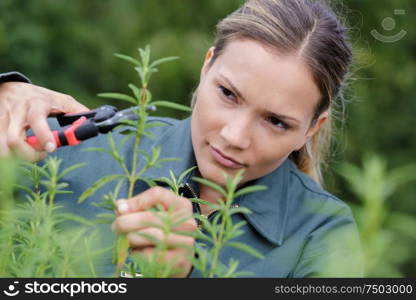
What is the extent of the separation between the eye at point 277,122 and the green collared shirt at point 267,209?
0.96 feet

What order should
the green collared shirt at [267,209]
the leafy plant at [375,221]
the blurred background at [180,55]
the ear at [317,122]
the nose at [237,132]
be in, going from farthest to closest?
the blurred background at [180,55] → the ear at [317,122] → the green collared shirt at [267,209] → the nose at [237,132] → the leafy plant at [375,221]

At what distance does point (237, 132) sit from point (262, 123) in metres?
0.13

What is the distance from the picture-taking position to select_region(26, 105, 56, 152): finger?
180 cm

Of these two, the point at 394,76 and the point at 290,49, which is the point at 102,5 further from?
the point at 290,49

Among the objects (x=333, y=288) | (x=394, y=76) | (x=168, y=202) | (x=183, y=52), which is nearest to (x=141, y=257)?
(x=168, y=202)

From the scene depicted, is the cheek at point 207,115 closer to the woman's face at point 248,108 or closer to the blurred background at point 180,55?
the woman's face at point 248,108

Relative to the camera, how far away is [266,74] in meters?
2.09

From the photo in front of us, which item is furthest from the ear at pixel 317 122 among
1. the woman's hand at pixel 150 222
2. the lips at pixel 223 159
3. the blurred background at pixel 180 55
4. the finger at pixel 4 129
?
the blurred background at pixel 180 55

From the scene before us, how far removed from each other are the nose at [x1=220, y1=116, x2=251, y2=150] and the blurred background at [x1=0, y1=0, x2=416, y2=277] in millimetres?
2831

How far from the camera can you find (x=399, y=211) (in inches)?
229

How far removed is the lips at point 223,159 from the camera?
2143 millimetres

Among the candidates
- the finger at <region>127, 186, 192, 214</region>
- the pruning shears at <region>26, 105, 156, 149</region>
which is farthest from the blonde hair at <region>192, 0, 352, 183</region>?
the finger at <region>127, 186, 192, 214</region>

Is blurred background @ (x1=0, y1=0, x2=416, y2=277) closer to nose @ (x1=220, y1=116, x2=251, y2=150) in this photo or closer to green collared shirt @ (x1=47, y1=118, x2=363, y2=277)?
green collared shirt @ (x1=47, y1=118, x2=363, y2=277)

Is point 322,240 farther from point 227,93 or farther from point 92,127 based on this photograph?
point 92,127
